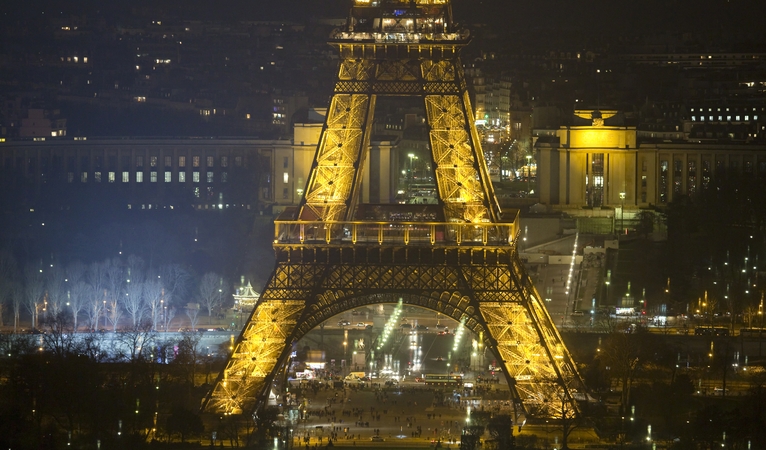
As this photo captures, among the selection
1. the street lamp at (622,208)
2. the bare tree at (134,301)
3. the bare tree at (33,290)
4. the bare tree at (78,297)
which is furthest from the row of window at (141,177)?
the bare tree at (78,297)

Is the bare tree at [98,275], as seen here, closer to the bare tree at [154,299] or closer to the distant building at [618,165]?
the bare tree at [154,299]

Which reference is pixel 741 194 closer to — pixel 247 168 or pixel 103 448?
pixel 247 168

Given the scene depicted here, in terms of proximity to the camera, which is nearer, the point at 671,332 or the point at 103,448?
the point at 103,448

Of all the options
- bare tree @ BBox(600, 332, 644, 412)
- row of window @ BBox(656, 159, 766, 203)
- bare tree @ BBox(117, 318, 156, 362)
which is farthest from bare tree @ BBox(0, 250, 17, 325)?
row of window @ BBox(656, 159, 766, 203)

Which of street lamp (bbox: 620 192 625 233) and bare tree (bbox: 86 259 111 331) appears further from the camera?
street lamp (bbox: 620 192 625 233)

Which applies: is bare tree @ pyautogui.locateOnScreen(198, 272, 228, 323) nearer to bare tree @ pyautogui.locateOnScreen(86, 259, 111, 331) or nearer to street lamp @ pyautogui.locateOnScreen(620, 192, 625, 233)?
bare tree @ pyautogui.locateOnScreen(86, 259, 111, 331)

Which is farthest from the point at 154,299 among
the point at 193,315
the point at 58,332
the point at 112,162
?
the point at 112,162

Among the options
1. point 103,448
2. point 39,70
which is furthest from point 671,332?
point 39,70
